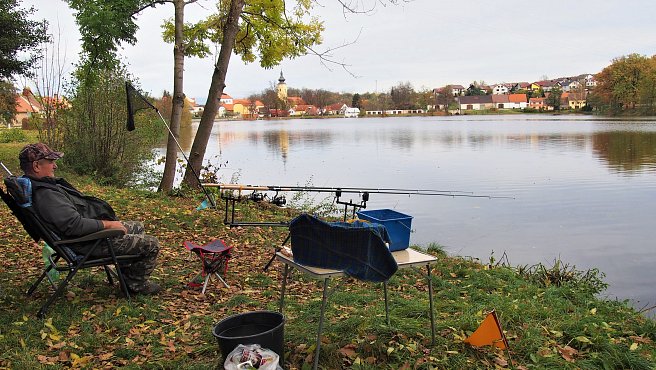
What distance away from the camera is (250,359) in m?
3.03

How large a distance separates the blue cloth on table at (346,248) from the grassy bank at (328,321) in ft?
2.09

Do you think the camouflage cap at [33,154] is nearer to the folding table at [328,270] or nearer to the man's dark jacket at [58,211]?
the man's dark jacket at [58,211]

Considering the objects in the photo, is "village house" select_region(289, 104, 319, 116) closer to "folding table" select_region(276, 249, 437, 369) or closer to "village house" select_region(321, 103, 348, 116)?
"village house" select_region(321, 103, 348, 116)

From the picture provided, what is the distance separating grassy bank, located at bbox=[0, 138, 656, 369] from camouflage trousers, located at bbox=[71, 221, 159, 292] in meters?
0.17

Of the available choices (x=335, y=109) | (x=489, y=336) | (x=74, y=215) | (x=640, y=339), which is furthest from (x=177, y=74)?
(x=335, y=109)

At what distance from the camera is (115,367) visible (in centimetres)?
346

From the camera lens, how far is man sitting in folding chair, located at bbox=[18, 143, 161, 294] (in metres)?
4.23

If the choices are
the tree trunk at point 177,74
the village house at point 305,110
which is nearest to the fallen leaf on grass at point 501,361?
the tree trunk at point 177,74

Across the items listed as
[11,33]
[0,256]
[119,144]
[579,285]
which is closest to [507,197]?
[579,285]

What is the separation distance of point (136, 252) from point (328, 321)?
1719mm

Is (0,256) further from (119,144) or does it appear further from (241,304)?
(119,144)

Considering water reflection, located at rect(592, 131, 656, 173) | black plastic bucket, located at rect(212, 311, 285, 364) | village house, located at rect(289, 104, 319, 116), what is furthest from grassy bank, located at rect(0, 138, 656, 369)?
village house, located at rect(289, 104, 319, 116)

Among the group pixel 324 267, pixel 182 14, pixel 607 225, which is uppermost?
pixel 182 14

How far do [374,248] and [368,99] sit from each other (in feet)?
399
